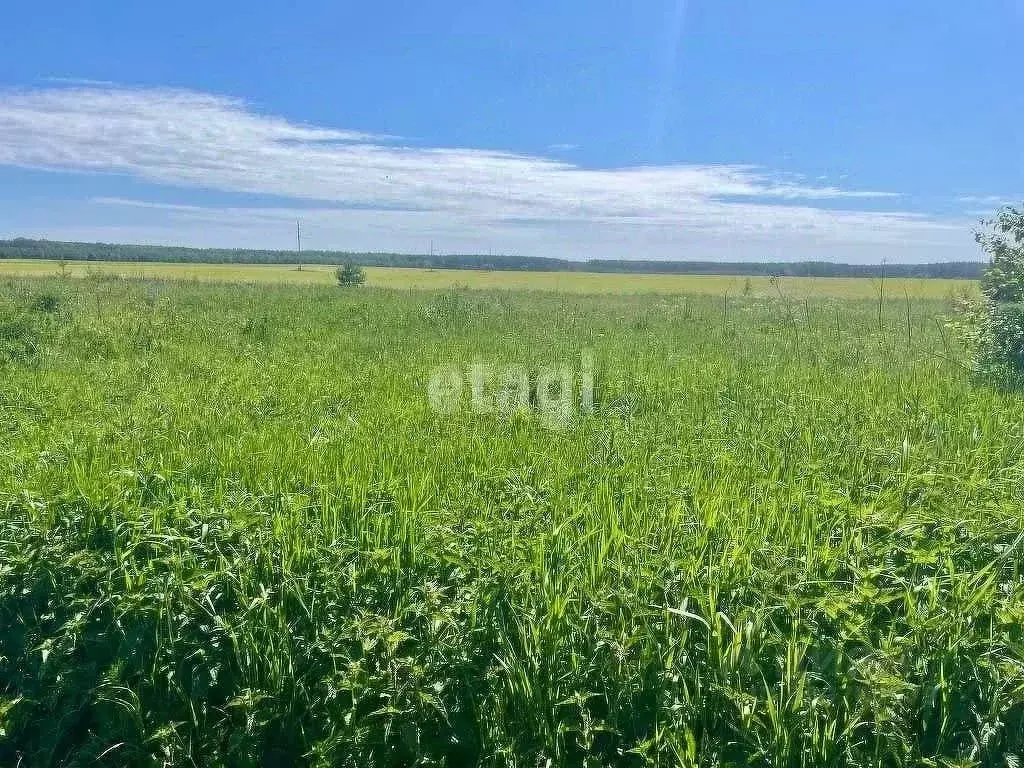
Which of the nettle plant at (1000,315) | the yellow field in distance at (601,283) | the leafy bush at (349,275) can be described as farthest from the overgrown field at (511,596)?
the leafy bush at (349,275)

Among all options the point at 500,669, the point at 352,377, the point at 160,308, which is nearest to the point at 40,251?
the point at 160,308

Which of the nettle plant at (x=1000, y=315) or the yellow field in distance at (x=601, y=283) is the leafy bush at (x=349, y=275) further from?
the nettle plant at (x=1000, y=315)

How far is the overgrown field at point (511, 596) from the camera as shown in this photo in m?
2.58

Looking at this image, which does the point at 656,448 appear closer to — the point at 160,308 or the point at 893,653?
the point at 893,653

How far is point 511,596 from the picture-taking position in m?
3.06

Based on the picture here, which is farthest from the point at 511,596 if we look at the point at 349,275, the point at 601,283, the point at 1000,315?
the point at 601,283

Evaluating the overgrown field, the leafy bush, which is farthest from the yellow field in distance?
the overgrown field

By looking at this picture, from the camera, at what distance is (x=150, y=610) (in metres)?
3.15

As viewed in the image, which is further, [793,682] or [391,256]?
[391,256]

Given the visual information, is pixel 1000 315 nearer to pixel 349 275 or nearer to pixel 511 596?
pixel 511 596

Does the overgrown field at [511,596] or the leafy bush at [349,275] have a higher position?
the leafy bush at [349,275]

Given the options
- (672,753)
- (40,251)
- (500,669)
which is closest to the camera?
(672,753)

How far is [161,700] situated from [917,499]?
419cm

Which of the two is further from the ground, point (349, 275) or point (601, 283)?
point (349, 275)
